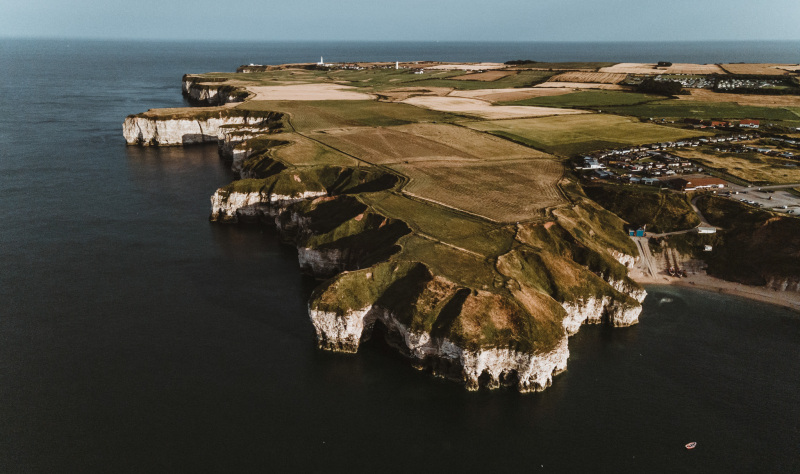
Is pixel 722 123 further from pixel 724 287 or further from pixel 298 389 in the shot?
pixel 298 389

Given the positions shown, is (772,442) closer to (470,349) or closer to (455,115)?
(470,349)

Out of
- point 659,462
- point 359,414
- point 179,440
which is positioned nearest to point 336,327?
point 359,414

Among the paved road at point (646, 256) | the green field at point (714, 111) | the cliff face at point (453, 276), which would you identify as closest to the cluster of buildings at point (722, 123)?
the green field at point (714, 111)

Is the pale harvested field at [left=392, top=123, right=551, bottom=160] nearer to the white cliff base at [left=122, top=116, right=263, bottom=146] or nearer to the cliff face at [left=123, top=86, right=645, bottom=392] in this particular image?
the cliff face at [left=123, top=86, right=645, bottom=392]

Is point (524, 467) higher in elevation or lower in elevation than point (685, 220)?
lower

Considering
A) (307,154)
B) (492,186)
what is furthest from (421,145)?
(492,186)

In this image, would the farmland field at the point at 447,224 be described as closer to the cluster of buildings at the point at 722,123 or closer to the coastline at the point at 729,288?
the coastline at the point at 729,288
